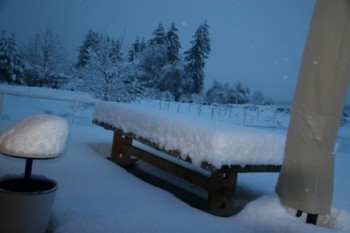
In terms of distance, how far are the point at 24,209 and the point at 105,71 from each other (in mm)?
13200

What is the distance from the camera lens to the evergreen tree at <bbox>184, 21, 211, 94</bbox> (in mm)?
16453

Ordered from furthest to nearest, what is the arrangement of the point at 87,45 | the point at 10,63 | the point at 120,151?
the point at 87,45 → the point at 10,63 → the point at 120,151

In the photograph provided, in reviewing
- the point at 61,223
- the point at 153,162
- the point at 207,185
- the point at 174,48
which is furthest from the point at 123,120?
the point at 174,48

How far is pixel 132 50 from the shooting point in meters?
15.4

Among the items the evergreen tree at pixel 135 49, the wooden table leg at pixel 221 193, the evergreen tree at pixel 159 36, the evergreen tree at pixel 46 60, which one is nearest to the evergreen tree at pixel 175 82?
the evergreen tree at pixel 159 36

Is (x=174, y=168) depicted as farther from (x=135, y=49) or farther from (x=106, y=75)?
(x=135, y=49)

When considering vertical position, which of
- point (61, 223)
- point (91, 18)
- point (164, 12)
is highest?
point (164, 12)

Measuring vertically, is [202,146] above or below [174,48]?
below

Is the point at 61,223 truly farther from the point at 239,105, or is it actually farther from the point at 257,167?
the point at 239,105

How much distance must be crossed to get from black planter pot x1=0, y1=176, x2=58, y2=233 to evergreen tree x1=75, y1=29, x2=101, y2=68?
1372 centimetres

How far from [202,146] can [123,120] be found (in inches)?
58.8

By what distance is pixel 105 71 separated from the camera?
14.5m

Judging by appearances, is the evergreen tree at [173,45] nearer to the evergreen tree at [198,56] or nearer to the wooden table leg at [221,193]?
the evergreen tree at [198,56]

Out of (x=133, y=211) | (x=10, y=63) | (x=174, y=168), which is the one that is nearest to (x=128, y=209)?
(x=133, y=211)
